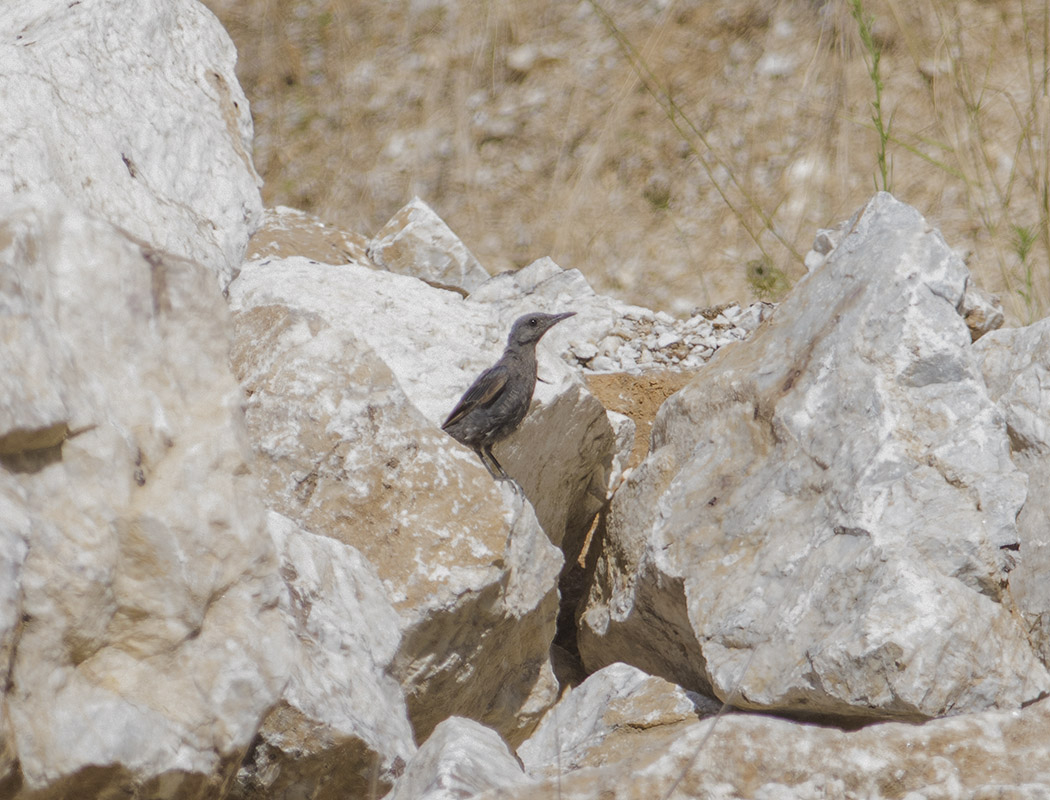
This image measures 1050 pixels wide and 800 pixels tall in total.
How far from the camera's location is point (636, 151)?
888 centimetres

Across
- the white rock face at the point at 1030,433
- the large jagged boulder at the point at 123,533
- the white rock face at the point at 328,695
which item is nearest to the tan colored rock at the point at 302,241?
the white rock face at the point at 328,695

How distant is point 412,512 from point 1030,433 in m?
1.85

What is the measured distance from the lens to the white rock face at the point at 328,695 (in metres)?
2.42

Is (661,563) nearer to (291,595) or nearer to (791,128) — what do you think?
(291,595)

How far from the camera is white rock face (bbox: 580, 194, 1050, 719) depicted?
2.80 m

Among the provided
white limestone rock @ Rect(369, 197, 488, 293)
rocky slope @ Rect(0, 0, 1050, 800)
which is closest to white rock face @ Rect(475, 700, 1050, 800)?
rocky slope @ Rect(0, 0, 1050, 800)

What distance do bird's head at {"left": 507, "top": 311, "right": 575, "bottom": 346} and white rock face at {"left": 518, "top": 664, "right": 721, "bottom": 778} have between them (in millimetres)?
1528

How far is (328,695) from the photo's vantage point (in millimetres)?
2494

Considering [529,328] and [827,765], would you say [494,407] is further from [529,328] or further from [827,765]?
[827,765]

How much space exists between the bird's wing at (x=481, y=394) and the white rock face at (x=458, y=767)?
74.4 inches

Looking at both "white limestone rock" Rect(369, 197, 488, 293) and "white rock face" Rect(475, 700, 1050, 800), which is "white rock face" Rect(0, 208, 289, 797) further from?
"white limestone rock" Rect(369, 197, 488, 293)

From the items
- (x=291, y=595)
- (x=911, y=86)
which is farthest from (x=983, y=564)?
(x=911, y=86)

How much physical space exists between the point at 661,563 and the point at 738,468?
40cm

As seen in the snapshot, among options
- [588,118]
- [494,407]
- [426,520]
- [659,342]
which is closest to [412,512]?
[426,520]
